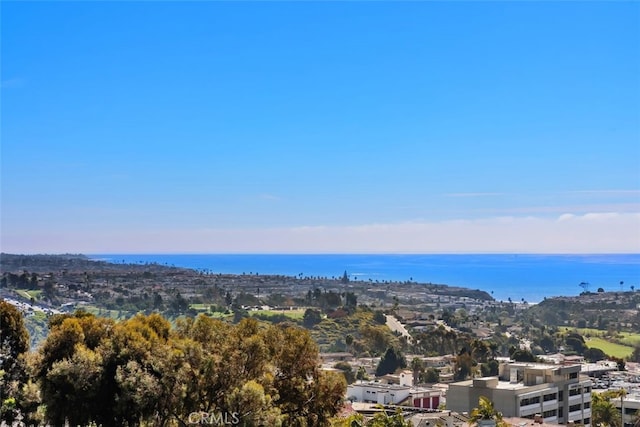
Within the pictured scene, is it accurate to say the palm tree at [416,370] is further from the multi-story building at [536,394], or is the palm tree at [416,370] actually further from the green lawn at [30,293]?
the green lawn at [30,293]

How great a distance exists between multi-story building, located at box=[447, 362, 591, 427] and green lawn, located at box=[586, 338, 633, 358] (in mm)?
49073

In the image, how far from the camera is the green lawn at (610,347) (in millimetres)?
84213

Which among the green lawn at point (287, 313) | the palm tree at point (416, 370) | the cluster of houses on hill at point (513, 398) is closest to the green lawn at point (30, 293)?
the green lawn at point (287, 313)

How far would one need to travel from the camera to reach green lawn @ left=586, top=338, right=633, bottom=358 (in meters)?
84.2

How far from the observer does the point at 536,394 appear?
1355 inches

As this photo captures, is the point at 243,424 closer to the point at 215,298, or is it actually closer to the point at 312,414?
the point at 312,414

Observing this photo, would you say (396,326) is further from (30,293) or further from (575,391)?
(575,391)

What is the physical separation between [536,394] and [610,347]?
61.0 meters

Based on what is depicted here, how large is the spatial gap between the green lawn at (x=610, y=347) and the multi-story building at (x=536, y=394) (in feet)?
161

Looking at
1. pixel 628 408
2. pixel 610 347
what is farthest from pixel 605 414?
pixel 610 347

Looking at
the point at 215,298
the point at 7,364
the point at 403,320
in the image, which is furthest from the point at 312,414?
the point at 215,298

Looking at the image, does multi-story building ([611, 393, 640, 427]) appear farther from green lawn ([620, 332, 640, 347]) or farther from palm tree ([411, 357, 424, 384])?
green lawn ([620, 332, 640, 347])

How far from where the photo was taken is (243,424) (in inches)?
597

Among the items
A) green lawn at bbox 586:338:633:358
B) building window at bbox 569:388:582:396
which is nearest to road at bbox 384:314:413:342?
green lawn at bbox 586:338:633:358
